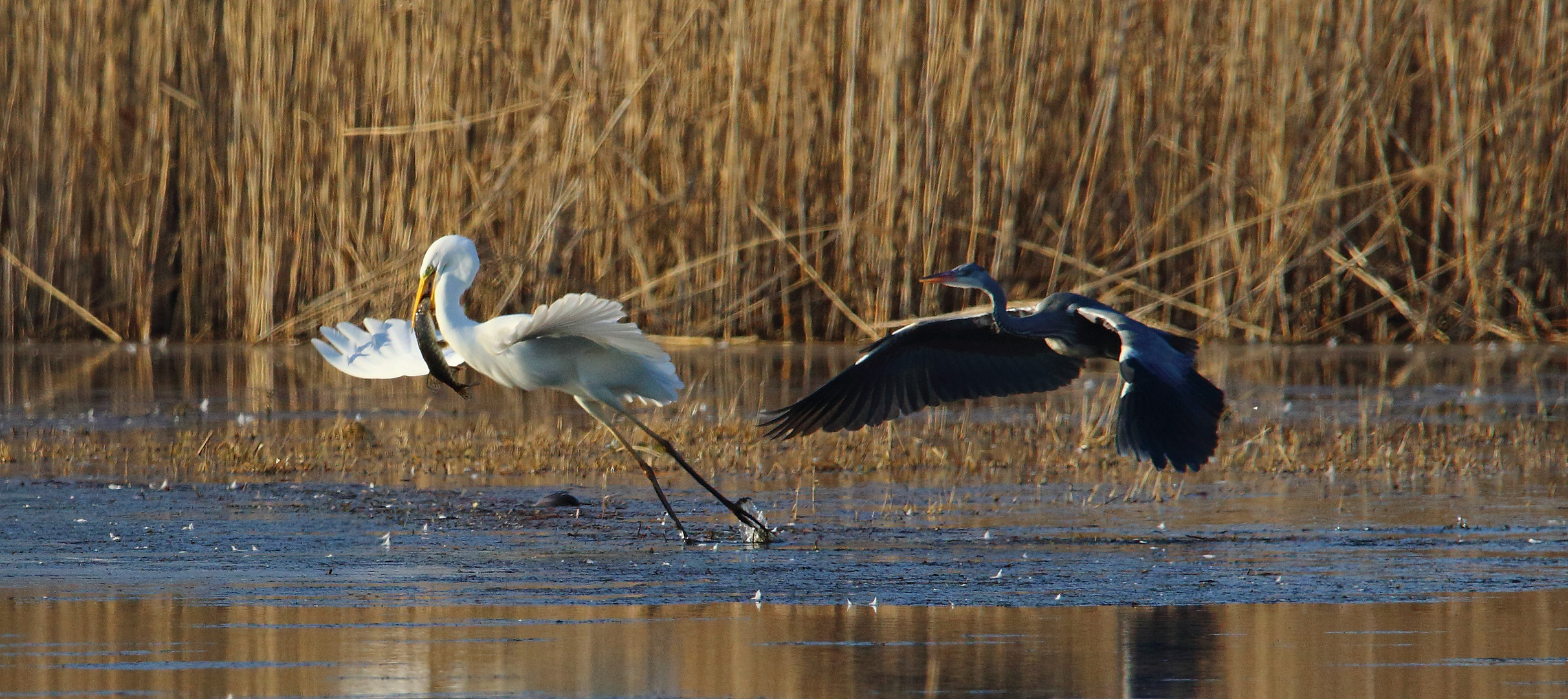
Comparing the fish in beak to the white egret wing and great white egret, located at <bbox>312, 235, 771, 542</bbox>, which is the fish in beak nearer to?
great white egret, located at <bbox>312, 235, 771, 542</bbox>

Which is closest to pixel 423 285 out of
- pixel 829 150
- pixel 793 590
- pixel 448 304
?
pixel 448 304

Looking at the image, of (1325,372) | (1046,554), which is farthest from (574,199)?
(1046,554)

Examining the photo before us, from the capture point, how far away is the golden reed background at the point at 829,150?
44.5ft

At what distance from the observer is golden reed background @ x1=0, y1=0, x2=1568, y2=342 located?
44.5ft

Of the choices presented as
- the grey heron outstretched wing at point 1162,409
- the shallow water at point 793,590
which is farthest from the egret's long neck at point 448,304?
the grey heron outstretched wing at point 1162,409

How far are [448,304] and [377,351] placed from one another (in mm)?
467

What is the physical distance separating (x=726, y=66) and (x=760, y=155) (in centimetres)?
68

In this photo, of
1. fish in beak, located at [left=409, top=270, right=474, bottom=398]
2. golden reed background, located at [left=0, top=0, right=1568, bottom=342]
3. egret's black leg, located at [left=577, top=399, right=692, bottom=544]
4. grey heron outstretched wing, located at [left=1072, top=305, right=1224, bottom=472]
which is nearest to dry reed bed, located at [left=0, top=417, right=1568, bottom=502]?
egret's black leg, located at [left=577, top=399, right=692, bottom=544]

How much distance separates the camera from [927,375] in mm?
7402

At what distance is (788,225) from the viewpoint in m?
14.1

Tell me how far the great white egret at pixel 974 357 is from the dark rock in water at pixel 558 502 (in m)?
0.87

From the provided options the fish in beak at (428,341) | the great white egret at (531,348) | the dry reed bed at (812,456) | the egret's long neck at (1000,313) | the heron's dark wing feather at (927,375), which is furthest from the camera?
the dry reed bed at (812,456)

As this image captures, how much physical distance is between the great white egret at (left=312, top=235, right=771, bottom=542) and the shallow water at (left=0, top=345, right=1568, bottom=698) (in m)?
0.49

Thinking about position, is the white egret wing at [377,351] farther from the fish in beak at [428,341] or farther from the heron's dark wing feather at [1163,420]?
the heron's dark wing feather at [1163,420]
